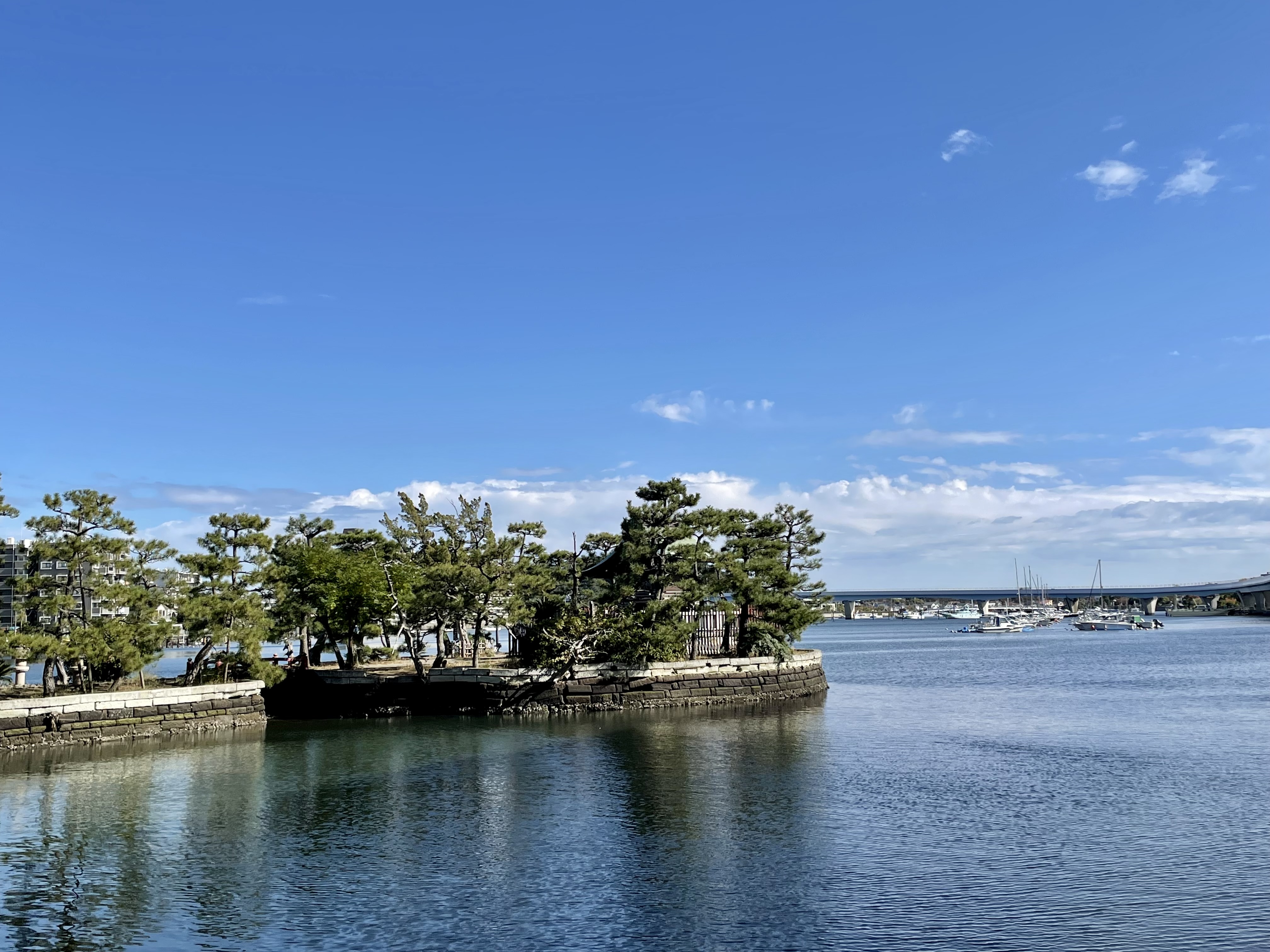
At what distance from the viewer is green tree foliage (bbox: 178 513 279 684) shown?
42531 mm

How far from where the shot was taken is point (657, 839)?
22.5 meters

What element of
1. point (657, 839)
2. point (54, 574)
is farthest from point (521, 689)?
point (657, 839)

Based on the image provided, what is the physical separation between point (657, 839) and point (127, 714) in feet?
92.3

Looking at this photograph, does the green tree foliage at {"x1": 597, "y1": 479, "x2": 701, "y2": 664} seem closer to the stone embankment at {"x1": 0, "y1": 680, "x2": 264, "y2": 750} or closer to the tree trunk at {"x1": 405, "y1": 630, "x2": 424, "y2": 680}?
the tree trunk at {"x1": 405, "y1": 630, "x2": 424, "y2": 680}

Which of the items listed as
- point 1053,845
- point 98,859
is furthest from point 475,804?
point 1053,845

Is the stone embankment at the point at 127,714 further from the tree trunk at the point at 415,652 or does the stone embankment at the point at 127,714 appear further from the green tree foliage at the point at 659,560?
the green tree foliage at the point at 659,560

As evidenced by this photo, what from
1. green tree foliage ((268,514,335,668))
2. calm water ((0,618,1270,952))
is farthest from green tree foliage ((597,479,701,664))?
green tree foliage ((268,514,335,668))

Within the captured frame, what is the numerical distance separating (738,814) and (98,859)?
15.6 m

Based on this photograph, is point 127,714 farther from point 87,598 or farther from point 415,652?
point 415,652

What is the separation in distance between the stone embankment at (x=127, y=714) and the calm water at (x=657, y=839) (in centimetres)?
164

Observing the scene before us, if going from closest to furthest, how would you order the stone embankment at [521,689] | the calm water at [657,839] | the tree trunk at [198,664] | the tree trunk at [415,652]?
the calm water at [657,839] → the tree trunk at [198,664] → the stone embankment at [521,689] → the tree trunk at [415,652]

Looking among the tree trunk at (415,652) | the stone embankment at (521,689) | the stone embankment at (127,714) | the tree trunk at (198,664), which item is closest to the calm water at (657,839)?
the stone embankment at (127,714)

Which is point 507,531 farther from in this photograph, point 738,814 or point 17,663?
point 738,814

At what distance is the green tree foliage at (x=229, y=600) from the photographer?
42.5 metres
